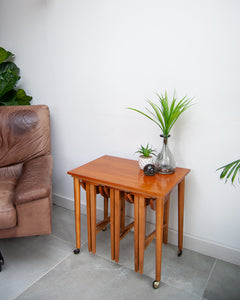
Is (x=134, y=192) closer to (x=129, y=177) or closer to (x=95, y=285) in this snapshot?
(x=129, y=177)

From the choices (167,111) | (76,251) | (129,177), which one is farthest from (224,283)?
(167,111)

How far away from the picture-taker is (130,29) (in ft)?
5.85

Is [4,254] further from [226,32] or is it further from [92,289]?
[226,32]

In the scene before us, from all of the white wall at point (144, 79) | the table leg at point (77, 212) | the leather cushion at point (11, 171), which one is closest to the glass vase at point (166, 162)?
the white wall at point (144, 79)

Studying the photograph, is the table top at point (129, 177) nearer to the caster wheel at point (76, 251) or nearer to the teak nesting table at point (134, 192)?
the teak nesting table at point (134, 192)

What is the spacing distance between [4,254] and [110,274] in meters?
0.78

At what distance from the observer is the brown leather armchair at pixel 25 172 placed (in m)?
1.58

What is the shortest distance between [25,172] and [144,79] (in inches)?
42.3

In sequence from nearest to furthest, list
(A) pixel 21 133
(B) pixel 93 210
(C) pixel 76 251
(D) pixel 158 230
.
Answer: (D) pixel 158 230
(B) pixel 93 210
(C) pixel 76 251
(A) pixel 21 133

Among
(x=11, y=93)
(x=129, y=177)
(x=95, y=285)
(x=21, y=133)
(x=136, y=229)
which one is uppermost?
(x=11, y=93)

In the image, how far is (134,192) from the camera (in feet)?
4.76

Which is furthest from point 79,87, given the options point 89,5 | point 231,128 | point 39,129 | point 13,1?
point 231,128

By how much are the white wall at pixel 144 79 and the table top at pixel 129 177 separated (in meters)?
0.24

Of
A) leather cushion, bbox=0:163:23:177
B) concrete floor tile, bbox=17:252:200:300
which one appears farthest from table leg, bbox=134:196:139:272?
leather cushion, bbox=0:163:23:177
